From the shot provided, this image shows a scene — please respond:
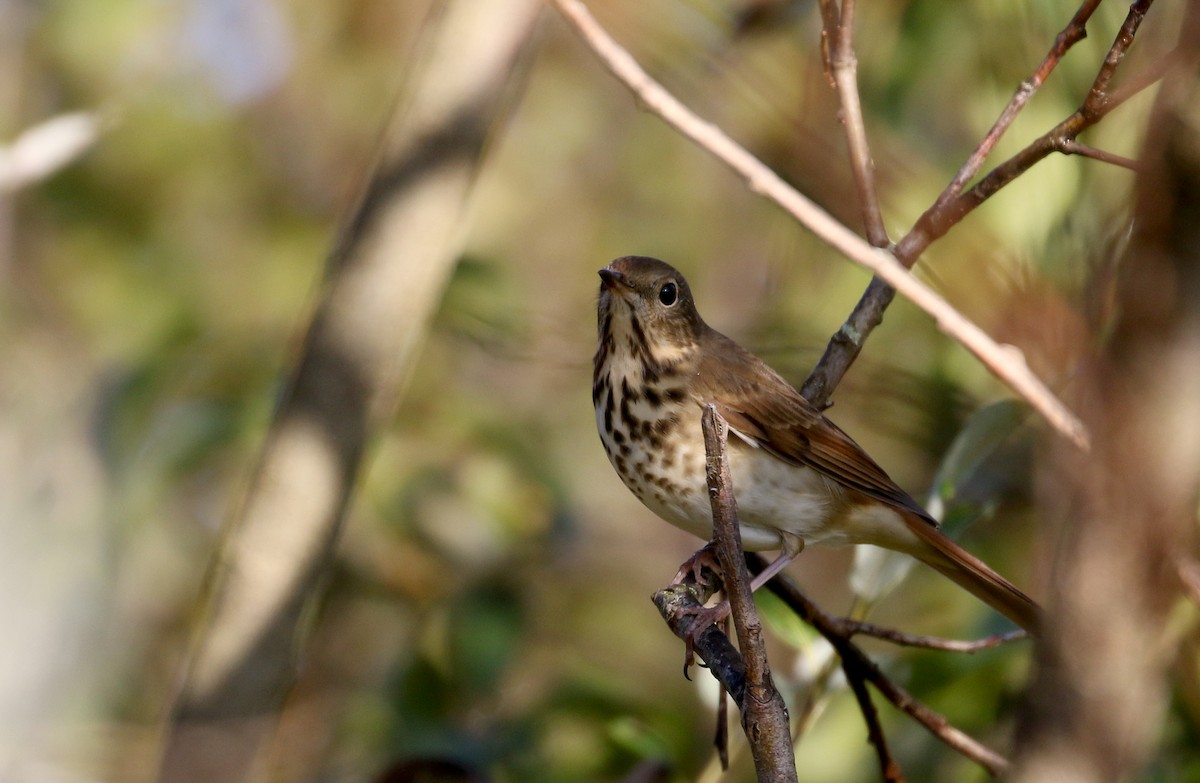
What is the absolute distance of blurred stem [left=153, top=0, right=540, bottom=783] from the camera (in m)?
2.69

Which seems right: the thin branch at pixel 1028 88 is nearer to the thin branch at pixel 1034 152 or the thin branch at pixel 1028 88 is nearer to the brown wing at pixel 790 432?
the thin branch at pixel 1034 152

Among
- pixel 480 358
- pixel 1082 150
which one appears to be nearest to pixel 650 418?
pixel 1082 150

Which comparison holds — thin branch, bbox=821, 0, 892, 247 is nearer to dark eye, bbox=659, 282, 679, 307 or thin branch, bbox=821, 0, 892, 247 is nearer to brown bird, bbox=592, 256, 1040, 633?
brown bird, bbox=592, 256, 1040, 633

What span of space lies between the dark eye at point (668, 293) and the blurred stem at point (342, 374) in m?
0.53

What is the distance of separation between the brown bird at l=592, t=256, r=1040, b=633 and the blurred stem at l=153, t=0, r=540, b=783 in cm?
45

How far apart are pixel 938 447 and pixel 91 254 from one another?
3.16 meters

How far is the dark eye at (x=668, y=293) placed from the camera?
117 inches

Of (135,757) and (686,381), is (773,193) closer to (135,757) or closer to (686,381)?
(686,381)

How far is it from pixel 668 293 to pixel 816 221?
1.59 m

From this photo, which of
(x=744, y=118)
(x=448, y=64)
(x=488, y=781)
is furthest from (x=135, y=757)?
(x=744, y=118)

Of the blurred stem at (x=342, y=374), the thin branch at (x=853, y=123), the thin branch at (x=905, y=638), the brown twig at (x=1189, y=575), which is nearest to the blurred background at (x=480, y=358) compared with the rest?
the thin branch at (x=853, y=123)

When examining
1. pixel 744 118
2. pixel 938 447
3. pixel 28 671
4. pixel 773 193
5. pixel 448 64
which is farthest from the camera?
pixel 744 118

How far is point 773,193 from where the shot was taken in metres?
1.41

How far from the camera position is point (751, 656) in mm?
1625
